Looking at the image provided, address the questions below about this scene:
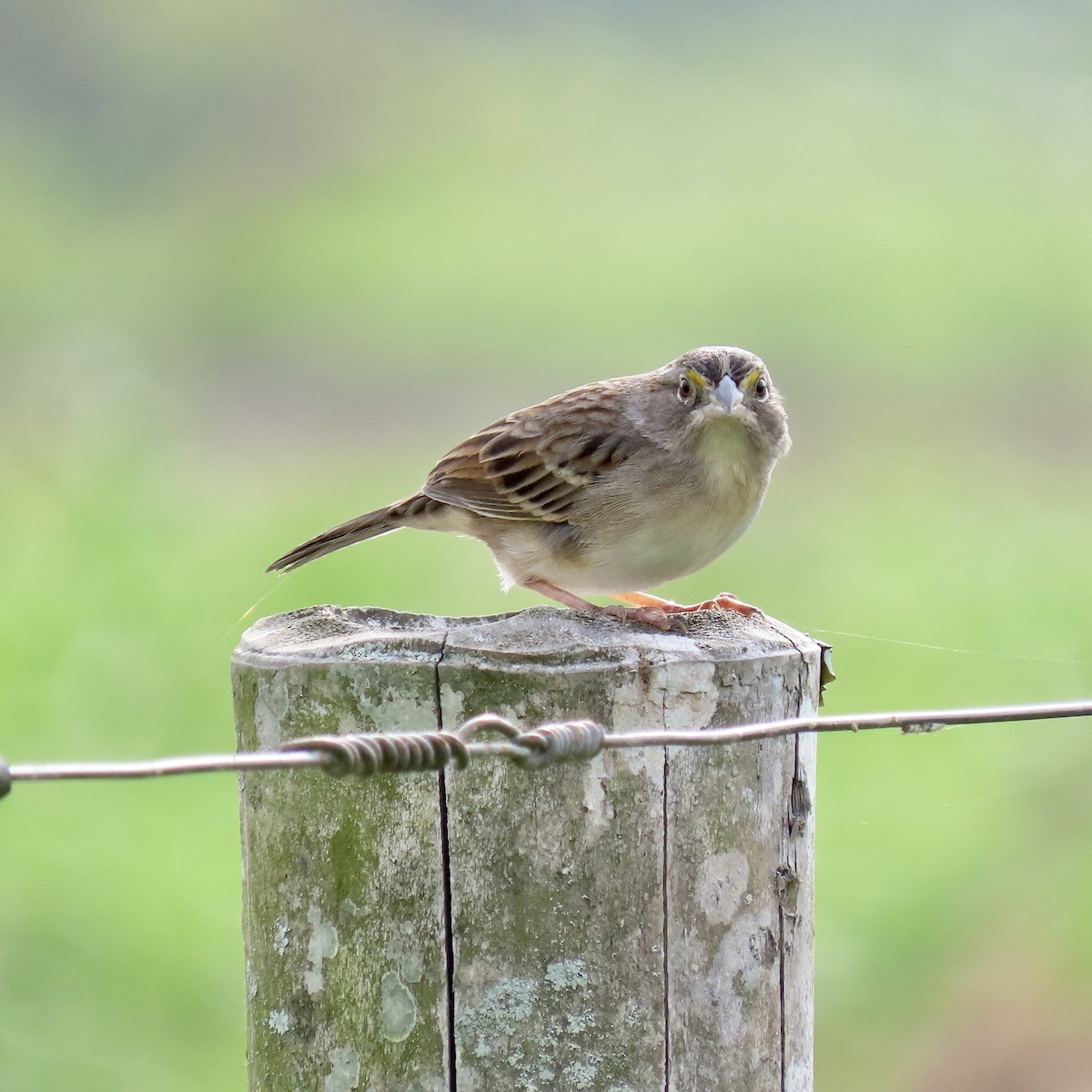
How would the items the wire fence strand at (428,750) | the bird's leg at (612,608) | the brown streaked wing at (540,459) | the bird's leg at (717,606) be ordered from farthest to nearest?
the brown streaked wing at (540,459) < the bird's leg at (717,606) < the bird's leg at (612,608) < the wire fence strand at (428,750)

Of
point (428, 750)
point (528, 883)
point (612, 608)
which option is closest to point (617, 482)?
point (612, 608)

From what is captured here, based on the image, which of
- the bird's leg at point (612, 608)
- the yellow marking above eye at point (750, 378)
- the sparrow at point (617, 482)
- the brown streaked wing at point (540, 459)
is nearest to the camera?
the bird's leg at point (612, 608)

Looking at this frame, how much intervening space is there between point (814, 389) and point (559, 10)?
10.5m

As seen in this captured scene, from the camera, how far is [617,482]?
4195 mm

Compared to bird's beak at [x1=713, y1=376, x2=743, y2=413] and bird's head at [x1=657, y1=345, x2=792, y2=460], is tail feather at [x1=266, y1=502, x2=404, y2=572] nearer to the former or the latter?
bird's head at [x1=657, y1=345, x2=792, y2=460]

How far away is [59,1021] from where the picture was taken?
6.00m

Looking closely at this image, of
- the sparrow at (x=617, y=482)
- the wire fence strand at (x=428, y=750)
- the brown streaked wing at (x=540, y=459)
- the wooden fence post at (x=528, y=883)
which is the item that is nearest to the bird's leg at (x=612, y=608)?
the sparrow at (x=617, y=482)

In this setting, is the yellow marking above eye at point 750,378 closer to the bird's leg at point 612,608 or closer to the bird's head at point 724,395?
the bird's head at point 724,395

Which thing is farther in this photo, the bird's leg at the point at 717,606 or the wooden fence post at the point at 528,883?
the bird's leg at the point at 717,606

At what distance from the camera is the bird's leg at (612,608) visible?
116 inches

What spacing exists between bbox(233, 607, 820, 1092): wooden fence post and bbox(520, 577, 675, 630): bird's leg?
0.31m

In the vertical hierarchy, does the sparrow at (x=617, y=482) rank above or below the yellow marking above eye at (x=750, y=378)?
below

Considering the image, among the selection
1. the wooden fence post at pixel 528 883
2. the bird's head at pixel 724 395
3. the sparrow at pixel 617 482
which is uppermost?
the bird's head at pixel 724 395

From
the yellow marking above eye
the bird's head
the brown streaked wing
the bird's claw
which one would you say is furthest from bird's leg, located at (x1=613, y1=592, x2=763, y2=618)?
the yellow marking above eye
